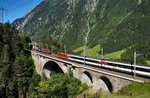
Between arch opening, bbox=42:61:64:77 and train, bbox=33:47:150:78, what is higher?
train, bbox=33:47:150:78

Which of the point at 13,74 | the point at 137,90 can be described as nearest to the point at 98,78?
the point at 137,90

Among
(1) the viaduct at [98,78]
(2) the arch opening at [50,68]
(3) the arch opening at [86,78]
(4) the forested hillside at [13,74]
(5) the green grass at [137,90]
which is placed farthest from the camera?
(2) the arch opening at [50,68]

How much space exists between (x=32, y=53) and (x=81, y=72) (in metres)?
44.8

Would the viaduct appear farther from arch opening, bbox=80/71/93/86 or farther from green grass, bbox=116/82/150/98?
green grass, bbox=116/82/150/98

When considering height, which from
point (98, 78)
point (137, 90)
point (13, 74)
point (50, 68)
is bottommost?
point (13, 74)

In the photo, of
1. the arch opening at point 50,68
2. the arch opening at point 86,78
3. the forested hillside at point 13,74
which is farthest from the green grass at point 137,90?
the forested hillside at point 13,74

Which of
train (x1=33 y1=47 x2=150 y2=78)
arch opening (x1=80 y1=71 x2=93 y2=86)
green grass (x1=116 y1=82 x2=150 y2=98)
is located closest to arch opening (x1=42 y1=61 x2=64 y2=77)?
train (x1=33 y1=47 x2=150 y2=78)

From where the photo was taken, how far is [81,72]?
3272 centimetres

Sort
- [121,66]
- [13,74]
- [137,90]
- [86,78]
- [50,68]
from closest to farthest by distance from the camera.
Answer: [137,90]
[121,66]
[86,78]
[13,74]
[50,68]

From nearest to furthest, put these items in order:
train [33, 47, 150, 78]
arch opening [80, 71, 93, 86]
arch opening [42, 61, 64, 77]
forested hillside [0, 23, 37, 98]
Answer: train [33, 47, 150, 78], arch opening [80, 71, 93, 86], forested hillside [0, 23, 37, 98], arch opening [42, 61, 64, 77]

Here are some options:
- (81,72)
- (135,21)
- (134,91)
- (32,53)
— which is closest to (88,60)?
(81,72)

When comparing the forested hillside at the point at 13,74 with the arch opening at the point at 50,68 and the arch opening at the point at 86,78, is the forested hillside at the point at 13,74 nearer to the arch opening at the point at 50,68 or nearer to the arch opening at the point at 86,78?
the arch opening at the point at 50,68

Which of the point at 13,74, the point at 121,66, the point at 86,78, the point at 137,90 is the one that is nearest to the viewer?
the point at 137,90

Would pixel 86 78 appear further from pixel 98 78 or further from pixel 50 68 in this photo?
pixel 50 68
